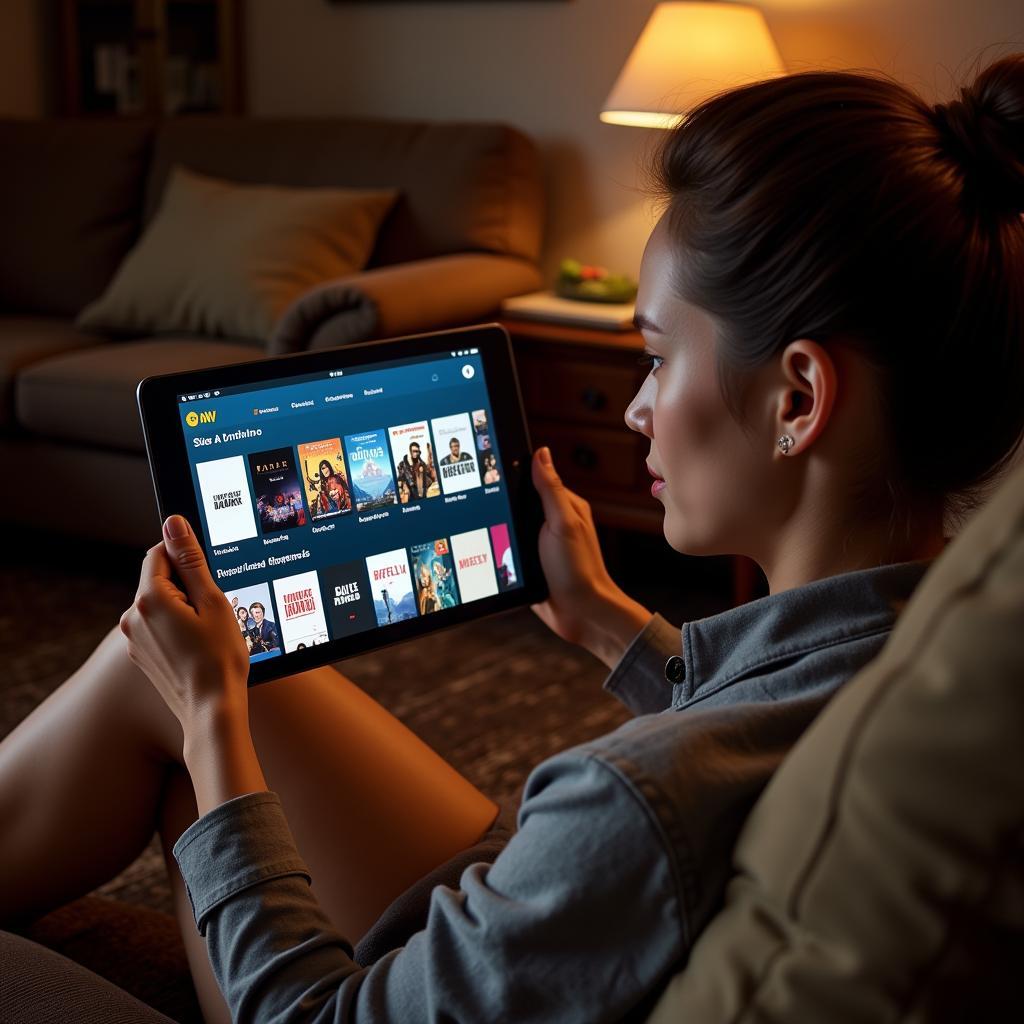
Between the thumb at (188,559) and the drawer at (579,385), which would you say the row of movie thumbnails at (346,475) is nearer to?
the thumb at (188,559)

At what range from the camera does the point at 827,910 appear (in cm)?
50

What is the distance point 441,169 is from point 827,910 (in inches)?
119

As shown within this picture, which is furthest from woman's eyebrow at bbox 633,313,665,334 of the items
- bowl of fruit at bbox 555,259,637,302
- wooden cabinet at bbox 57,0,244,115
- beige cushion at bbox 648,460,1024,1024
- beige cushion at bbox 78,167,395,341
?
wooden cabinet at bbox 57,0,244,115

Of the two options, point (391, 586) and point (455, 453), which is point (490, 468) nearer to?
point (455, 453)

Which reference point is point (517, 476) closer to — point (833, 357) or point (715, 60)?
point (833, 357)

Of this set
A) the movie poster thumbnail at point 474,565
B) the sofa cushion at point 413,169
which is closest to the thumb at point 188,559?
the movie poster thumbnail at point 474,565

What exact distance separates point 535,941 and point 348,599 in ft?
1.78

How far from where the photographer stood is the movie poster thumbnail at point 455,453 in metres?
1.21

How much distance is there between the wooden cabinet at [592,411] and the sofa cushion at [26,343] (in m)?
1.13

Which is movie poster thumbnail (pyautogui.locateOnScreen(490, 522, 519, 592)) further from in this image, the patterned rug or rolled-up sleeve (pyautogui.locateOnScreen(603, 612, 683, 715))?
the patterned rug

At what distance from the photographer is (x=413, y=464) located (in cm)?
120

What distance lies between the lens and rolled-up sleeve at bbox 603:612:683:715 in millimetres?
1158

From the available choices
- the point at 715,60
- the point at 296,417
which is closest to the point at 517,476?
the point at 296,417

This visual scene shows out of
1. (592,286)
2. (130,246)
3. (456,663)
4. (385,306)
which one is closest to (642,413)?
(456,663)
